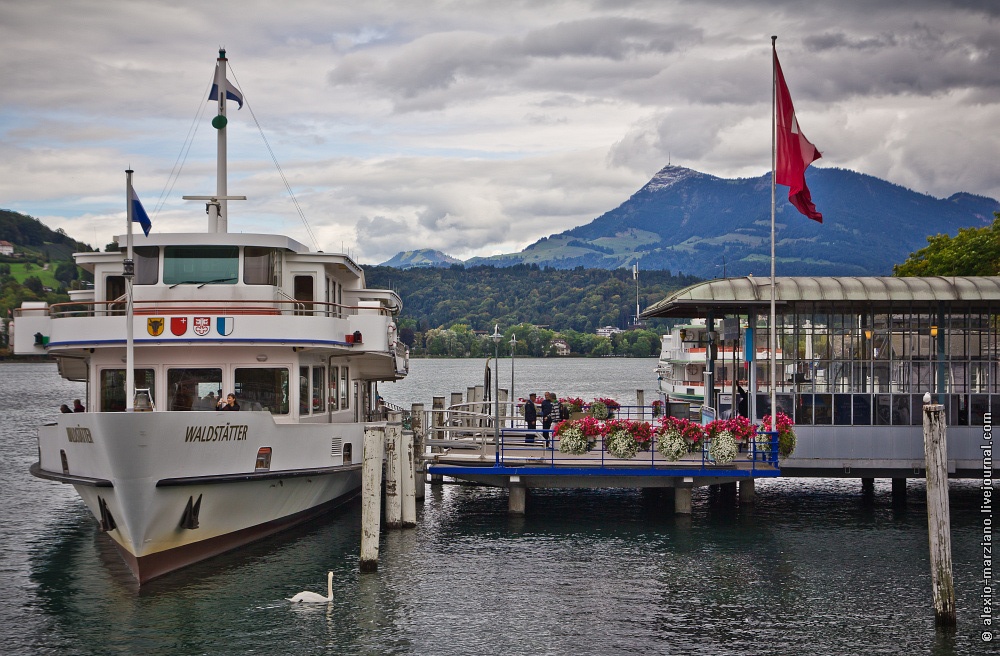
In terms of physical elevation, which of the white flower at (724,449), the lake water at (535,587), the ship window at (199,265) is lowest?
the lake water at (535,587)

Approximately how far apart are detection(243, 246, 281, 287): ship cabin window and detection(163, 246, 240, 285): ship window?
274 millimetres

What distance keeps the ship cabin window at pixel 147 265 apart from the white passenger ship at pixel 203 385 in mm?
33

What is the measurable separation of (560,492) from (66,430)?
15021mm

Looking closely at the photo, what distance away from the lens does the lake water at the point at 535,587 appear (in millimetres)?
17125

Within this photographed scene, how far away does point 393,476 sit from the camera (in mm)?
25406

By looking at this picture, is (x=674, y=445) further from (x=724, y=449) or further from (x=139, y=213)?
(x=139, y=213)

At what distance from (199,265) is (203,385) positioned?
9.65 feet

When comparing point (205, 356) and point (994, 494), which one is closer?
point (205, 356)

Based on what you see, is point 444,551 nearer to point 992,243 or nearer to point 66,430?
point 66,430

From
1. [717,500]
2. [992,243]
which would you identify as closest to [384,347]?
[717,500]

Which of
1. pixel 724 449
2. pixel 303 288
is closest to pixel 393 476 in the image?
pixel 303 288

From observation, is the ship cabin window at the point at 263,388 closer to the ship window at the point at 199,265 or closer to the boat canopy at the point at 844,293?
the ship window at the point at 199,265

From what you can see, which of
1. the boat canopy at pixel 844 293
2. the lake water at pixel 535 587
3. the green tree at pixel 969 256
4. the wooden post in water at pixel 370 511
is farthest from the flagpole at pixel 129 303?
the green tree at pixel 969 256

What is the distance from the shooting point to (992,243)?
154ft
